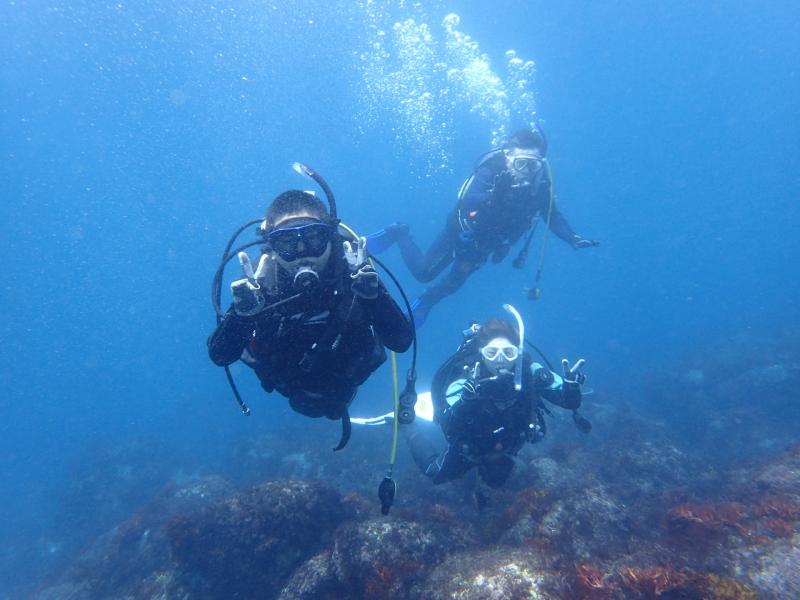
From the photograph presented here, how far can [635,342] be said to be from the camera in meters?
39.1

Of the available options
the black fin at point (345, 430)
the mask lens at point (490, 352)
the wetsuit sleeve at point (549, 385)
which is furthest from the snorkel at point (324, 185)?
the wetsuit sleeve at point (549, 385)

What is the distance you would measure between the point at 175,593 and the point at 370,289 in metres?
8.01

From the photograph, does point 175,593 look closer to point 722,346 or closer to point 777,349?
point 777,349

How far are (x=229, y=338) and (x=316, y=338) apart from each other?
86cm

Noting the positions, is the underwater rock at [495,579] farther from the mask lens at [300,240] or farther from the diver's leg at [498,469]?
the mask lens at [300,240]

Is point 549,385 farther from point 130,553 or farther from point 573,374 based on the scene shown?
point 130,553

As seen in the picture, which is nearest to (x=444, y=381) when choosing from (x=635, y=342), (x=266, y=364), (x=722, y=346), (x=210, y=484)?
(x=266, y=364)

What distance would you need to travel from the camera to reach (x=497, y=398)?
697 cm

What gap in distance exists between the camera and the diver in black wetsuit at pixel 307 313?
402cm

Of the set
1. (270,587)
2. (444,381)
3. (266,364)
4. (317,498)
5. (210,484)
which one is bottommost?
(270,587)

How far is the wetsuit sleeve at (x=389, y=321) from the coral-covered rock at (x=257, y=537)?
5258 millimetres

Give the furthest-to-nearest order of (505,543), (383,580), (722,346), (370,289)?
(722,346) < (505,543) < (383,580) < (370,289)

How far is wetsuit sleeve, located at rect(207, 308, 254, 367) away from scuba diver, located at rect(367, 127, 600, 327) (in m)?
7.79

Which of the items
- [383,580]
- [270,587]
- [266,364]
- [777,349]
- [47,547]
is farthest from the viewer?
[777,349]
